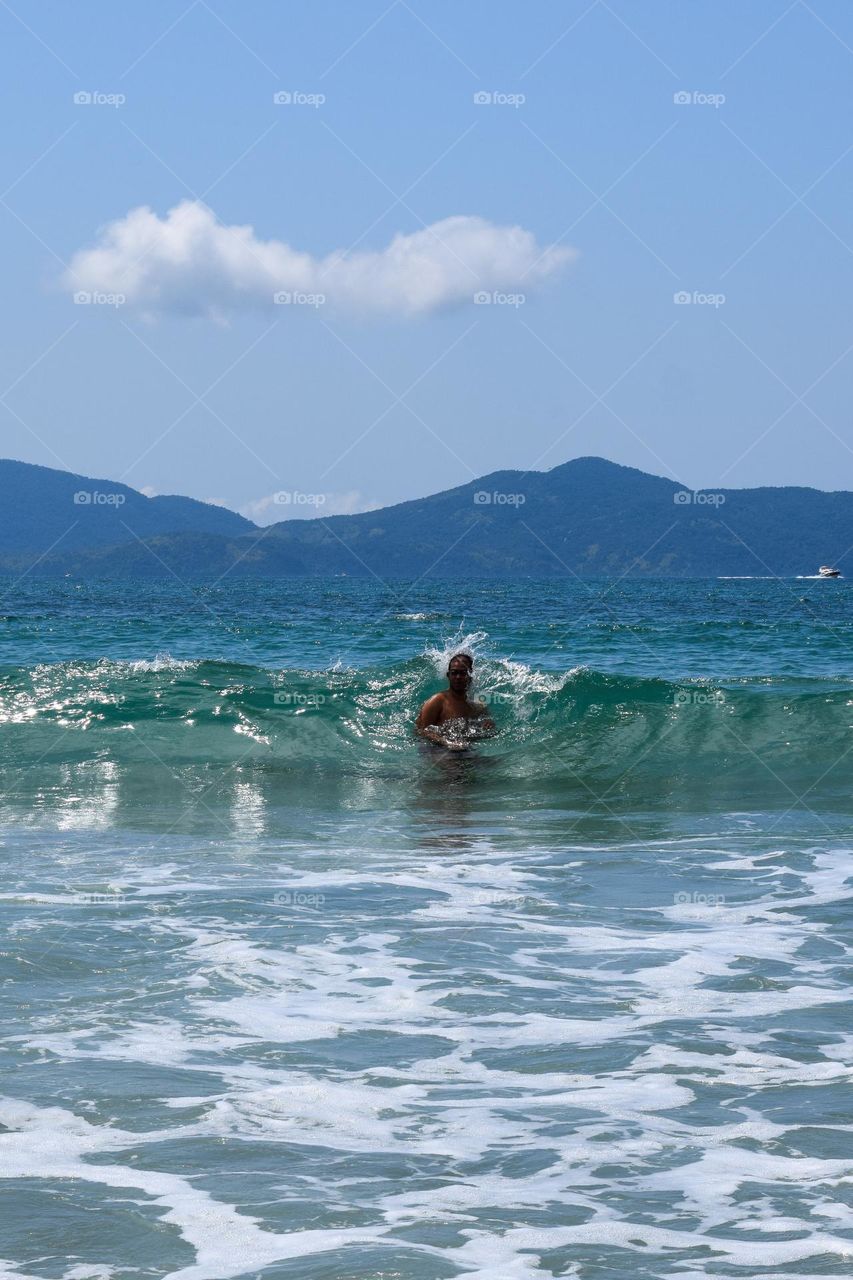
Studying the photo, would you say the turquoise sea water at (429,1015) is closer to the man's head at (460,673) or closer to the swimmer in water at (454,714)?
the swimmer in water at (454,714)

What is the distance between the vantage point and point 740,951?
24.3 ft

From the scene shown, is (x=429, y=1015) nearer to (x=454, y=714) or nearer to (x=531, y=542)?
(x=454, y=714)

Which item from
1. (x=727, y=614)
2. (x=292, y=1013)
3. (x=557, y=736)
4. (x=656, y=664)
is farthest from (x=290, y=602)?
(x=292, y=1013)

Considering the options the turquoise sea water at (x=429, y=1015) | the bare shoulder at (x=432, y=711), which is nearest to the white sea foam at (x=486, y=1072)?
the turquoise sea water at (x=429, y=1015)

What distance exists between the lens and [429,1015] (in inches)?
245

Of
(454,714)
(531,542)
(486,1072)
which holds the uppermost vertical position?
(531,542)

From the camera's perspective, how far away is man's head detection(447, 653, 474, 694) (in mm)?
15539

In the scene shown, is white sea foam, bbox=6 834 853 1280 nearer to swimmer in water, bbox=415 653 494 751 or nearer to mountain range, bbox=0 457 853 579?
swimmer in water, bbox=415 653 494 751

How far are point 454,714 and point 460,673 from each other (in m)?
0.57

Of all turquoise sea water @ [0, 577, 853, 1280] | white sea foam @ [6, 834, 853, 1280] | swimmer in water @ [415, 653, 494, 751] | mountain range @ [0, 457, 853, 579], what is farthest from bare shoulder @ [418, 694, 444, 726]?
mountain range @ [0, 457, 853, 579]

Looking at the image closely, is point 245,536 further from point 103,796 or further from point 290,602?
point 103,796

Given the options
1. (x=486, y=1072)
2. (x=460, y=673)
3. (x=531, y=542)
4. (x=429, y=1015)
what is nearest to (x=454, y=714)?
(x=460, y=673)

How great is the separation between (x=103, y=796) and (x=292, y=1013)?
824 centimetres

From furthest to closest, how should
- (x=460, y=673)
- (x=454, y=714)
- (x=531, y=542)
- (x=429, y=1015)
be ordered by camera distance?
(x=531, y=542) → (x=454, y=714) → (x=460, y=673) → (x=429, y=1015)
